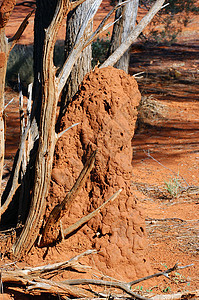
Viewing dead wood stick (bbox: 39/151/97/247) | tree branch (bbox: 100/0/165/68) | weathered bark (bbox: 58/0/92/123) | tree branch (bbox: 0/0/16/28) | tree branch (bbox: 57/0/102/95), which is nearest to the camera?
tree branch (bbox: 0/0/16/28)

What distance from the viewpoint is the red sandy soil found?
10.7 ft

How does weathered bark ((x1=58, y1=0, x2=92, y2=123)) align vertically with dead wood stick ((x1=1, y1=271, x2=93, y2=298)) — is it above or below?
above

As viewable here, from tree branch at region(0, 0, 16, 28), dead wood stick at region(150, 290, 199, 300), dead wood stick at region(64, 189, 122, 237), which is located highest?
tree branch at region(0, 0, 16, 28)

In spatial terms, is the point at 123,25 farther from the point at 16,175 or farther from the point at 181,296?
the point at 181,296

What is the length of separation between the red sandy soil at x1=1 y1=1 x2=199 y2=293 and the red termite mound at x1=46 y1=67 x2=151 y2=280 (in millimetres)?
197

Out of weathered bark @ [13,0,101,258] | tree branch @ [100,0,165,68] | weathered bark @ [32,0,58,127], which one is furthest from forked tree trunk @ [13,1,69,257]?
weathered bark @ [32,0,58,127]

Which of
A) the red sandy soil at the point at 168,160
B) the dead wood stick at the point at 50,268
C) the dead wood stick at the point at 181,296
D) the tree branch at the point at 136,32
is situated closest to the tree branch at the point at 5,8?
the tree branch at the point at 136,32

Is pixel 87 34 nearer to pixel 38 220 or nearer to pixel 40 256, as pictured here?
pixel 38 220

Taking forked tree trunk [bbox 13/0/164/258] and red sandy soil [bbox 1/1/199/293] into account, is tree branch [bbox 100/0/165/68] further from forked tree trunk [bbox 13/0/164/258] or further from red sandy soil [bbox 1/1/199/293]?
red sandy soil [bbox 1/1/199/293]

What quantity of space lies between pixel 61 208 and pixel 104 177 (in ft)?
1.52

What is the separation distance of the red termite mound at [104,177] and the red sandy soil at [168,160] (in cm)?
20

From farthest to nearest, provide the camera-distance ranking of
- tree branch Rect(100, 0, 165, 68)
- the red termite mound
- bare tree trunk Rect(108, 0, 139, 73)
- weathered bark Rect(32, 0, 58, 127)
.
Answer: bare tree trunk Rect(108, 0, 139, 73), weathered bark Rect(32, 0, 58, 127), tree branch Rect(100, 0, 165, 68), the red termite mound

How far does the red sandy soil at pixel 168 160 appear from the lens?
3.26m

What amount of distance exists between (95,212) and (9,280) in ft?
2.34
